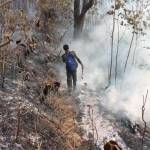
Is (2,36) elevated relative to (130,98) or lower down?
elevated

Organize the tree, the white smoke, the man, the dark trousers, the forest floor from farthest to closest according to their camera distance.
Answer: the tree < the white smoke < the dark trousers < the man < the forest floor

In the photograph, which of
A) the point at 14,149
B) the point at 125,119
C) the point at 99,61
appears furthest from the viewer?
the point at 99,61

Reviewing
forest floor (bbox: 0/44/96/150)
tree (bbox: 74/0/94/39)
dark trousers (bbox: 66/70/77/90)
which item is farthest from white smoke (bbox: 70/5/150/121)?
forest floor (bbox: 0/44/96/150)

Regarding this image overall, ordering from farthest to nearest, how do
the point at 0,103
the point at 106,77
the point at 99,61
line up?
the point at 99,61 < the point at 106,77 < the point at 0,103

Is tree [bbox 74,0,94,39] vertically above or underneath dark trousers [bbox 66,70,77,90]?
above

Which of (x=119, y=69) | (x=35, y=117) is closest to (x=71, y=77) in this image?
(x=35, y=117)

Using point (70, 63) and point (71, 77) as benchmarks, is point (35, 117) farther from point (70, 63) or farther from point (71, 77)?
point (71, 77)

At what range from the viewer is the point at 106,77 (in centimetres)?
1617

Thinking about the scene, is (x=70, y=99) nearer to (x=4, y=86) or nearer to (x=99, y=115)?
(x=99, y=115)

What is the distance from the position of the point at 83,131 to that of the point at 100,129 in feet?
2.48

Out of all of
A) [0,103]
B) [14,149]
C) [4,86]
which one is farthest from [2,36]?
[14,149]

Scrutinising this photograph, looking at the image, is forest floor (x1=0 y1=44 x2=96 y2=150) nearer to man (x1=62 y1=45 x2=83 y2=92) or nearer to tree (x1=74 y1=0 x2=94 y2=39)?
man (x1=62 y1=45 x2=83 y2=92)

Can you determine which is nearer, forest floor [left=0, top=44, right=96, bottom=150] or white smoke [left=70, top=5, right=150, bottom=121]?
forest floor [left=0, top=44, right=96, bottom=150]

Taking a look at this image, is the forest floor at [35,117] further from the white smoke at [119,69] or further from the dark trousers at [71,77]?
the white smoke at [119,69]
